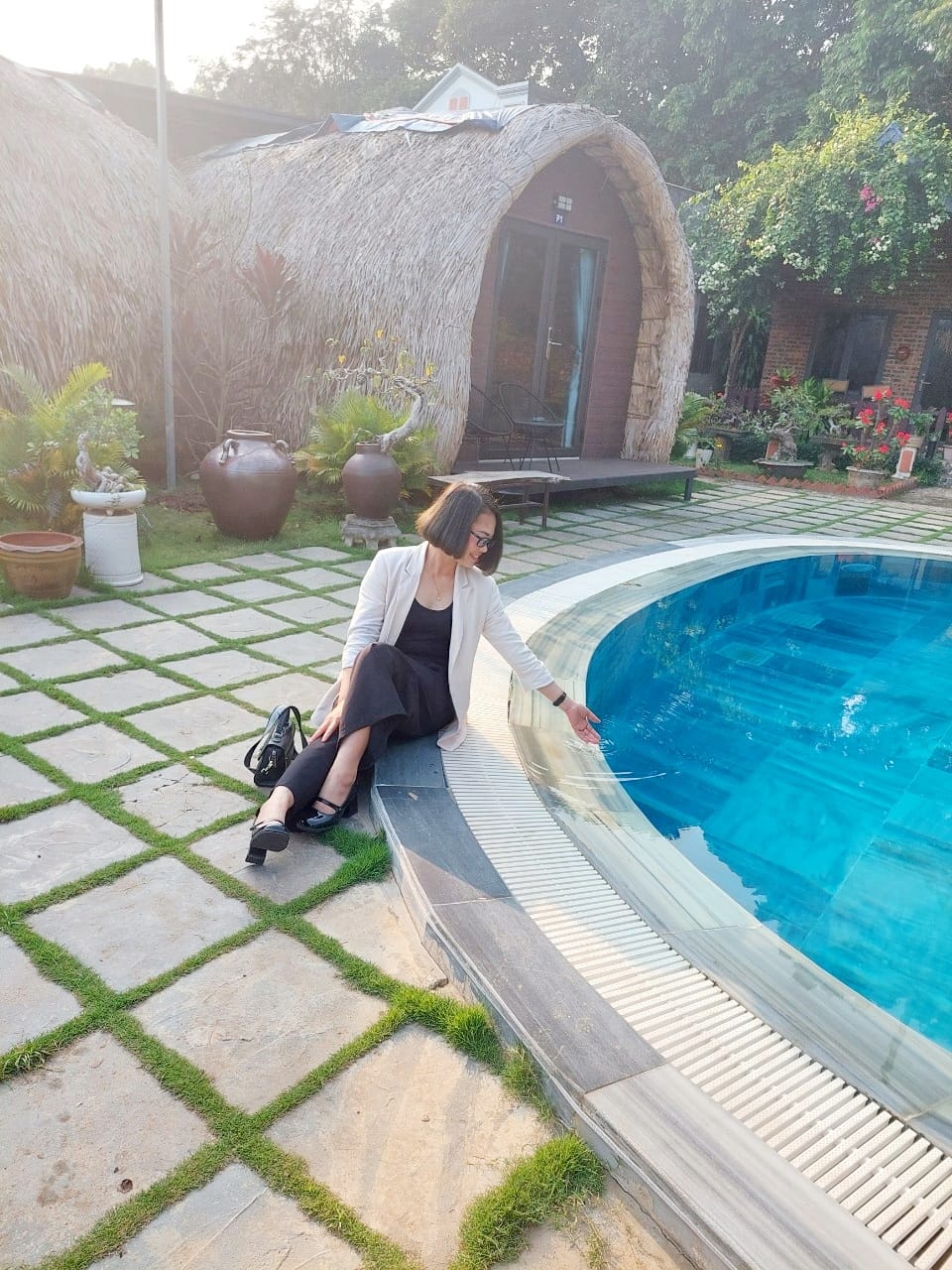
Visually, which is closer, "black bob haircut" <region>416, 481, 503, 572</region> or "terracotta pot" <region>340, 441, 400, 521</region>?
"black bob haircut" <region>416, 481, 503, 572</region>

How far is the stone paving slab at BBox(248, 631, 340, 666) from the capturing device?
399cm

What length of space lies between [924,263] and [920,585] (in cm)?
819

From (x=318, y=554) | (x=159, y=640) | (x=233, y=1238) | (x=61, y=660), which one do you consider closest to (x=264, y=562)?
(x=318, y=554)

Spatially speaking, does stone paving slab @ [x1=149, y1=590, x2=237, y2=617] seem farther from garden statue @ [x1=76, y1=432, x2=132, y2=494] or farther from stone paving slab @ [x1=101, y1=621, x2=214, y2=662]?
garden statue @ [x1=76, y1=432, x2=132, y2=494]

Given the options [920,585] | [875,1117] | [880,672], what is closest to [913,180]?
[920,585]

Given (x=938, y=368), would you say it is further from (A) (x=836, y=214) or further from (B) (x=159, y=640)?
(B) (x=159, y=640)

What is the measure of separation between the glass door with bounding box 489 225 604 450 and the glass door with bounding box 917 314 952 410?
6.66m

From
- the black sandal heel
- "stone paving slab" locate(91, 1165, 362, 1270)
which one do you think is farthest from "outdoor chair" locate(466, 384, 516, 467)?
"stone paving slab" locate(91, 1165, 362, 1270)

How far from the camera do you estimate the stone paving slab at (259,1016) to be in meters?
1.74

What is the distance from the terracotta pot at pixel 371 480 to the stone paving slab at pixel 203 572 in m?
1.11

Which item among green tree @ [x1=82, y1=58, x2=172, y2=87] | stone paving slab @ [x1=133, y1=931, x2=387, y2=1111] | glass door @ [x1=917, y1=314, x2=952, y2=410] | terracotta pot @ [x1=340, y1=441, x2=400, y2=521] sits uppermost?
green tree @ [x1=82, y1=58, x2=172, y2=87]

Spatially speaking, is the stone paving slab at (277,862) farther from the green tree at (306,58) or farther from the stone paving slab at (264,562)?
the green tree at (306,58)

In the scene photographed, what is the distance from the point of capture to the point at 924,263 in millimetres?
12727

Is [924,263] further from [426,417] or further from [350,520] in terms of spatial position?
[350,520]
